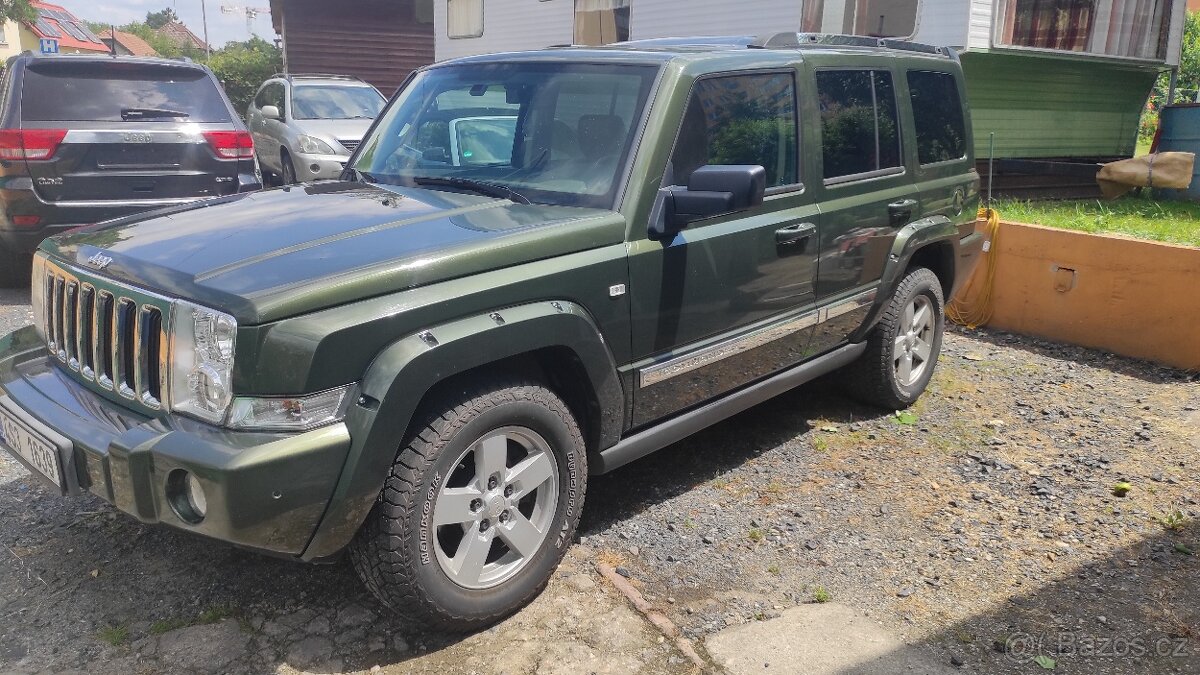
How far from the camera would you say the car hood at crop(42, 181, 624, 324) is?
104 inches

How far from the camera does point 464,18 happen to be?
1681 cm

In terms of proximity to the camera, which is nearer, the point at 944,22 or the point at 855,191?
the point at 855,191

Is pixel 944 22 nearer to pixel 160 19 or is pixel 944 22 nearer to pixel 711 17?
pixel 711 17

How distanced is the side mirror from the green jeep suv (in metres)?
0.01

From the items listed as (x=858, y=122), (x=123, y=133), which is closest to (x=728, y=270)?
(x=858, y=122)

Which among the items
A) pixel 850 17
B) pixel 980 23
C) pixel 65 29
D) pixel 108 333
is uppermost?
pixel 65 29

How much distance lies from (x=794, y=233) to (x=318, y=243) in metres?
2.03

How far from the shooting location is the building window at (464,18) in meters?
16.4

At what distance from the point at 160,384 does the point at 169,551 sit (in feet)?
3.61

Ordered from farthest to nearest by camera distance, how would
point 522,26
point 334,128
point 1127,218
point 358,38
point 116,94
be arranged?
1. point 358,38
2. point 522,26
3. point 334,128
4. point 1127,218
5. point 116,94

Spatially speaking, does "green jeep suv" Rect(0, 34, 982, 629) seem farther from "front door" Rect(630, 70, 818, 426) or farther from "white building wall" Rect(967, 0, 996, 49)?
"white building wall" Rect(967, 0, 996, 49)

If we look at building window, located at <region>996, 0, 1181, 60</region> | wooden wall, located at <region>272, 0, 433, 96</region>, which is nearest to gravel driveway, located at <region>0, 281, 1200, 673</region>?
building window, located at <region>996, 0, 1181, 60</region>

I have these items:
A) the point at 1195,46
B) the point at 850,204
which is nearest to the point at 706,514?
the point at 850,204

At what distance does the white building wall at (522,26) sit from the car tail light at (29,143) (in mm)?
8163
